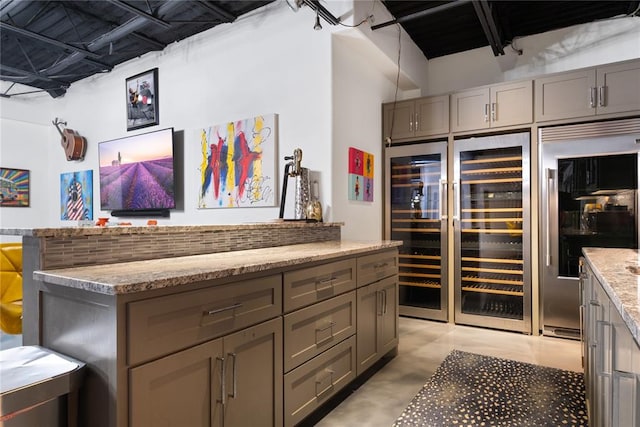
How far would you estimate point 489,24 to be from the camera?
3770mm

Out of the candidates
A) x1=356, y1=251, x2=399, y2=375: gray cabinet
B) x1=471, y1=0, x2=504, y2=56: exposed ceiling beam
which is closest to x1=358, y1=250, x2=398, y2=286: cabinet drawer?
x1=356, y1=251, x2=399, y2=375: gray cabinet

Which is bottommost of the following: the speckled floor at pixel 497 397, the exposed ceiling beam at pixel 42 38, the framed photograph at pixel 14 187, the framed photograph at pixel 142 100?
the speckled floor at pixel 497 397

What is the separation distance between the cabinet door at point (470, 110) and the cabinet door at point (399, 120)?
17.7 inches

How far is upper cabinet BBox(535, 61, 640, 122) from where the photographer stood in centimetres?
326

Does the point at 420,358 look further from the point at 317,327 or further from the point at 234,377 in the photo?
the point at 234,377

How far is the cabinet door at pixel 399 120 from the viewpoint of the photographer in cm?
427

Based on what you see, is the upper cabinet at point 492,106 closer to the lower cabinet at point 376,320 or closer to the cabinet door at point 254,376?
the lower cabinet at point 376,320

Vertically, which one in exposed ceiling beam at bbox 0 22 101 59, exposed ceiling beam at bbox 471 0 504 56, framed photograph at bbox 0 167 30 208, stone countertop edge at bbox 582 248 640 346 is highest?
exposed ceiling beam at bbox 0 22 101 59

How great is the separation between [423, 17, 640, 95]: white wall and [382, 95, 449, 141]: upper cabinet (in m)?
0.89

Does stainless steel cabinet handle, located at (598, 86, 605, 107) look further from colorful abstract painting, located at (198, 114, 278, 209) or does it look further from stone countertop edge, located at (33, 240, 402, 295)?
stone countertop edge, located at (33, 240, 402, 295)

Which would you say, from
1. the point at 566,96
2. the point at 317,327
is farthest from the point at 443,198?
the point at 317,327

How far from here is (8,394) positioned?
105 centimetres

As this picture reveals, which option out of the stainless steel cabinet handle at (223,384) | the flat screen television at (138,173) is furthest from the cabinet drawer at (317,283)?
the flat screen television at (138,173)

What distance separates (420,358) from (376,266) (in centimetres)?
94
